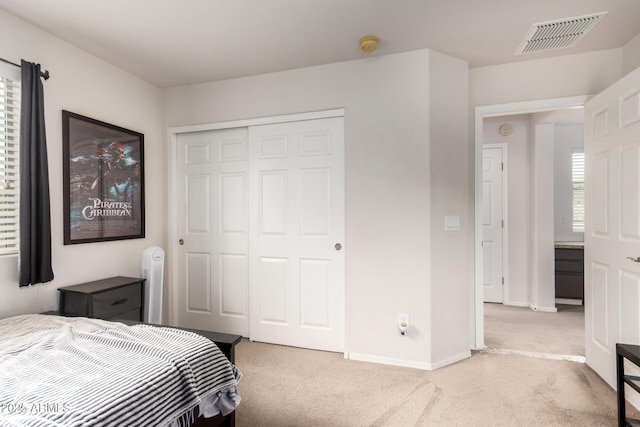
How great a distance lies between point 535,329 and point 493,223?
1.48 metres

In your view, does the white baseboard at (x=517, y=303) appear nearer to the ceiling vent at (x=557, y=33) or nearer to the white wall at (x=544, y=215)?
the white wall at (x=544, y=215)

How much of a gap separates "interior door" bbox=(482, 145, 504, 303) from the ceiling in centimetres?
189

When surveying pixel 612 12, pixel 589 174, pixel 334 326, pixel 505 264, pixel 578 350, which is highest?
pixel 612 12

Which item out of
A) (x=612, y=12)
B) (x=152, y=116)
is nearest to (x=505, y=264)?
(x=612, y=12)

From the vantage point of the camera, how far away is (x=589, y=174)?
8.44 feet

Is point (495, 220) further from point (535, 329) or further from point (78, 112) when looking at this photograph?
point (78, 112)

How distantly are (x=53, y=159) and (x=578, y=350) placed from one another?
4511mm

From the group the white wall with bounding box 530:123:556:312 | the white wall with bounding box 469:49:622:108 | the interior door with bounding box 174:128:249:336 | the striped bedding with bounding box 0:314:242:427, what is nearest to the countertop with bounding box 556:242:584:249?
the white wall with bounding box 530:123:556:312

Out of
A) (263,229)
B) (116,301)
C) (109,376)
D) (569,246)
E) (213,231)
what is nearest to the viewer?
(109,376)

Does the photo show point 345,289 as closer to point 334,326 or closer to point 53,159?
point 334,326

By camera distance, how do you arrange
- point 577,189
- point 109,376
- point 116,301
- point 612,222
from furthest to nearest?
point 577,189 < point 116,301 < point 612,222 < point 109,376

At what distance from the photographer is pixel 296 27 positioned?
2.33 metres

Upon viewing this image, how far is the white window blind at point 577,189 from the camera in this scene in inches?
187

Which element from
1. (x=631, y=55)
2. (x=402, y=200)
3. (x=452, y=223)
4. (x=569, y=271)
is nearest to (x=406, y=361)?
(x=452, y=223)
